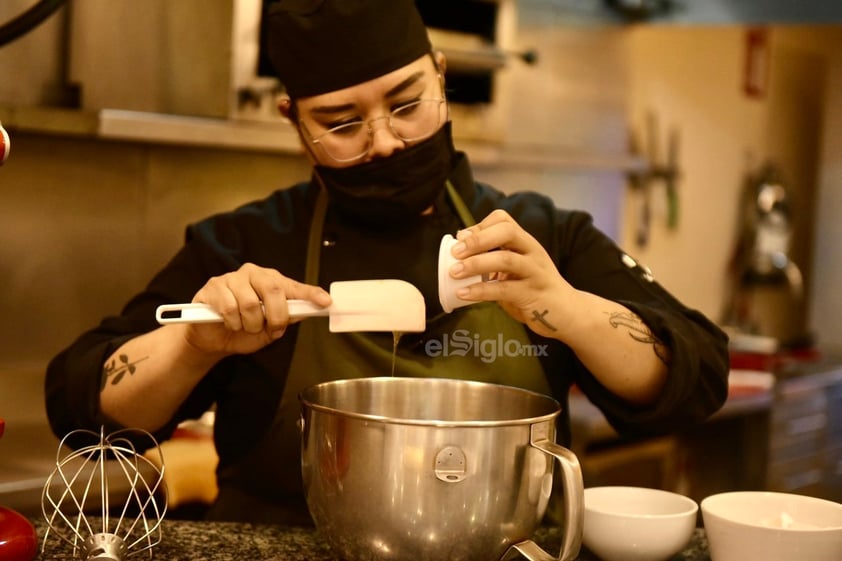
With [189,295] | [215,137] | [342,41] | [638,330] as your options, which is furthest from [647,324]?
[215,137]

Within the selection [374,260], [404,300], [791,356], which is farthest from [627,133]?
[404,300]

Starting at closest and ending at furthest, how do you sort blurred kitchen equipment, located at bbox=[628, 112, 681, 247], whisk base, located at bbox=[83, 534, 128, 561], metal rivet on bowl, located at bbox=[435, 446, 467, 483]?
metal rivet on bowl, located at bbox=[435, 446, 467, 483]
whisk base, located at bbox=[83, 534, 128, 561]
blurred kitchen equipment, located at bbox=[628, 112, 681, 247]

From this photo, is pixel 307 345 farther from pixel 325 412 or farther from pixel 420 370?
pixel 325 412

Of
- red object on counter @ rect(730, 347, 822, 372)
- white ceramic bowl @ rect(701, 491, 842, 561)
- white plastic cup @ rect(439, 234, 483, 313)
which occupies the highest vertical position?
white plastic cup @ rect(439, 234, 483, 313)

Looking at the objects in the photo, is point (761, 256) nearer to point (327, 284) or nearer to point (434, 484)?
point (327, 284)

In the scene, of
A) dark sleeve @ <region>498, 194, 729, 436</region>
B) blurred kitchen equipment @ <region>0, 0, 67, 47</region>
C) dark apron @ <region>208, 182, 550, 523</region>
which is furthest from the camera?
blurred kitchen equipment @ <region>0, 0, 67, 47</region>

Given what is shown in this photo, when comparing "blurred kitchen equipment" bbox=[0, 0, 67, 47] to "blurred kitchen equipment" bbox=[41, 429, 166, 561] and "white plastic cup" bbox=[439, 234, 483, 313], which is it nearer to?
"blurred kitchen equipment" bbox=[41, 429, 166, 561]

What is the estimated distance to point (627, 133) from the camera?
12.1 ft

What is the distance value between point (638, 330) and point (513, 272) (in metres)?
0.25

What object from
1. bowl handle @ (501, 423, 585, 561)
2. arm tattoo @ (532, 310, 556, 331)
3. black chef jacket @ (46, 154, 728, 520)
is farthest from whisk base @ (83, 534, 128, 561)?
arm tattoo @ (532, 310, 556, 331)

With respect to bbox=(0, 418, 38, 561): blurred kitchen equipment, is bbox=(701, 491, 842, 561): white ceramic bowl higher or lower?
higher

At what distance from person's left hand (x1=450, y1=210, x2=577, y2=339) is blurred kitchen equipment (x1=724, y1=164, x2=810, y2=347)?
304cm

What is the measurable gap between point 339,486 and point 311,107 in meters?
0.64

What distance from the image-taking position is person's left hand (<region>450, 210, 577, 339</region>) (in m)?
1.16
